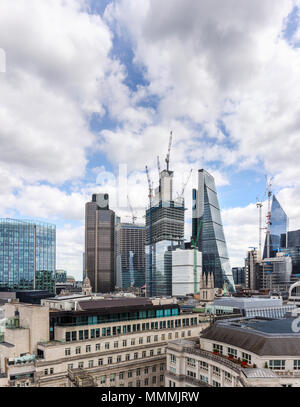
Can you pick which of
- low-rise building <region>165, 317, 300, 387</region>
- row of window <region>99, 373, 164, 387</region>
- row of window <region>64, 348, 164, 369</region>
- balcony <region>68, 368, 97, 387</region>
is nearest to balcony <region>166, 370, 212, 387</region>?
low-rise building <region>165, 317, 300, 387</region>

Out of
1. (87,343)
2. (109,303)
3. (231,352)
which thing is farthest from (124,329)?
(231,352)

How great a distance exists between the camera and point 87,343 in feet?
262

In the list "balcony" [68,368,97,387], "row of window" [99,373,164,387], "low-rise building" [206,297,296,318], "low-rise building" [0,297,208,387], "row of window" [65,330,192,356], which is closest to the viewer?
"balcony" [68,368,97,387]

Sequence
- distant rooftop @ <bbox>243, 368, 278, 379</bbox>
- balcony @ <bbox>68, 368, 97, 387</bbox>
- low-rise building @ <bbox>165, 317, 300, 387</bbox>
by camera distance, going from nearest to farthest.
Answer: distant rooftop @ <bbox>243, 368, 278, 379</bbox>
low-rise building @ <bbox>165, 317, 300, 387</bbox>
balcony @ <bbox>68, 368, 97, 387</bbox>

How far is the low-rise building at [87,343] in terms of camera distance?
7138 cm

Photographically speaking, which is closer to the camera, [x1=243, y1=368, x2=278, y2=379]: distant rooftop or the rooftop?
[x1=243, y1=368, x2=278, y2=379]: distant rooftop

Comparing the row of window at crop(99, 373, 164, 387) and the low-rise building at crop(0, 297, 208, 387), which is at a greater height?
the low-rise building at crop(0, 297, 208, 387)

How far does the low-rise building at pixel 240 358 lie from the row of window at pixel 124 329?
13.9 meters

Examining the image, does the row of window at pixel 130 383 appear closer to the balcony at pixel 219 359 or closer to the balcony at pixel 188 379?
the balcony at pixel 188 379

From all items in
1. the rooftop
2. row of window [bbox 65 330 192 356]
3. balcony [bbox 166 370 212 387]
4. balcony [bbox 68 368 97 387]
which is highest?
the rooftop

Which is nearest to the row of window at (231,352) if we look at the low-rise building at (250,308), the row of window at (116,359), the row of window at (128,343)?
the row of window at (116,359)

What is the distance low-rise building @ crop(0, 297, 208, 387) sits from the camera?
71.4 m

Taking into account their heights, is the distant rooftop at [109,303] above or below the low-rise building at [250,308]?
above

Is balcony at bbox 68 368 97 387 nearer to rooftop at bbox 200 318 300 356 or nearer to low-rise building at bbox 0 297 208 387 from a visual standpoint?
low-rise building at bbox 0 297 208 387
